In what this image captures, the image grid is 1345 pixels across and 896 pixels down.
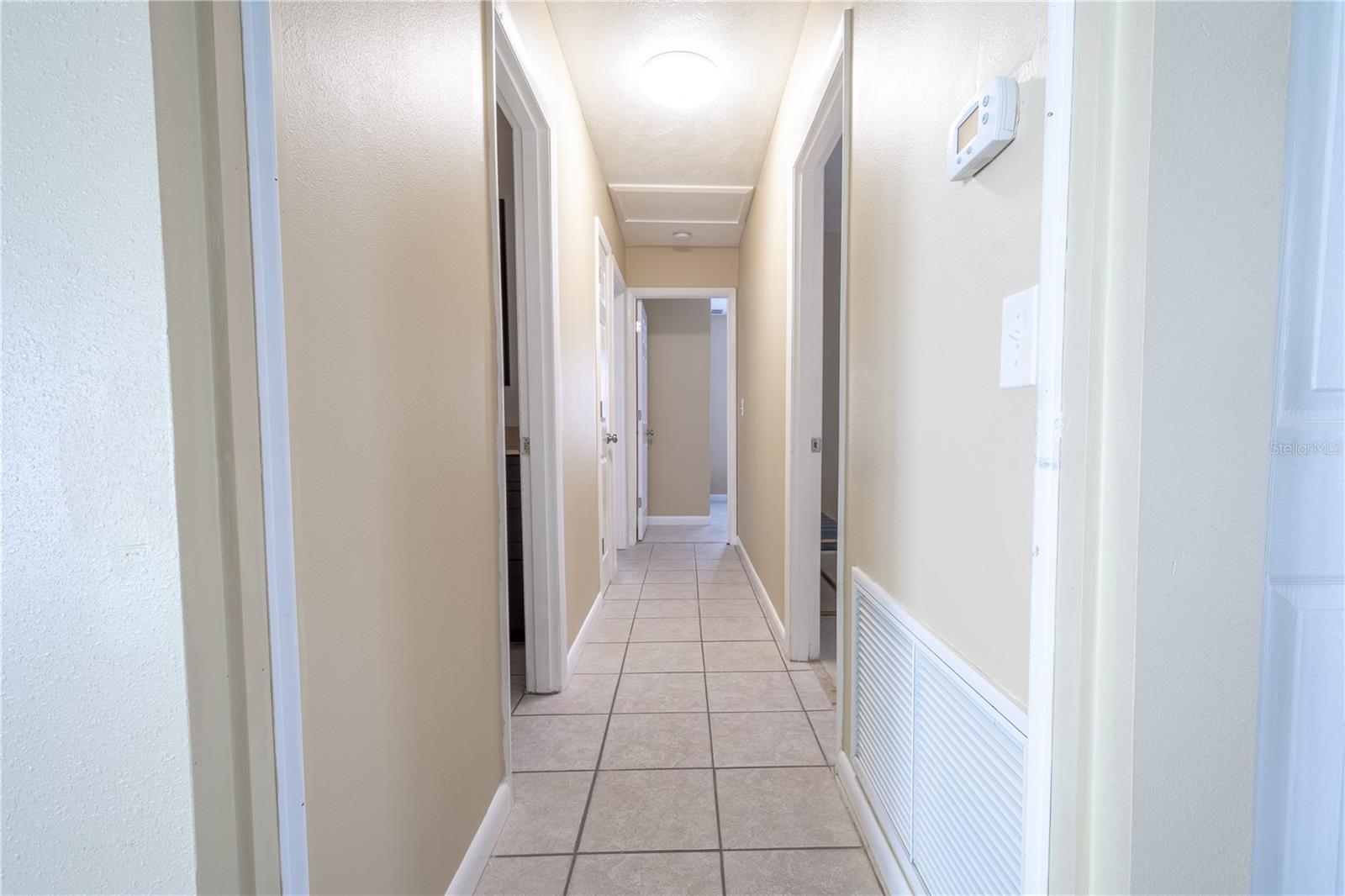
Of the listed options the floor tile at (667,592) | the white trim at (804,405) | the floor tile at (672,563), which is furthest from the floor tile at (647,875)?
the floor tile at (672,563)

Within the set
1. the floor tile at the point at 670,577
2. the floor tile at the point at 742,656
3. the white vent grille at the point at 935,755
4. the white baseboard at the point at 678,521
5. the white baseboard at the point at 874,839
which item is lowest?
the white baseboard at the point at 678,521

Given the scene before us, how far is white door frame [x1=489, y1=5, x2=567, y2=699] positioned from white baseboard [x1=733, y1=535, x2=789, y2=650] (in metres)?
1.04

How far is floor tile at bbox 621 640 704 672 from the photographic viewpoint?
2.33 m

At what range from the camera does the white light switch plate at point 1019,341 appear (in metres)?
0.73

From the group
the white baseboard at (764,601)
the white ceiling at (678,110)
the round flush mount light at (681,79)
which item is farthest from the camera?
the white baseboard at (764,601)

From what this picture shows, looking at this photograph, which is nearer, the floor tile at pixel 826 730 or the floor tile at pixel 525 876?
the floor tile at pixel 525 876

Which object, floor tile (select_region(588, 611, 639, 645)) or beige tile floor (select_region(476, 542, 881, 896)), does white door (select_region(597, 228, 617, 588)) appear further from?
beige tile floor (select_region(476, 542, 881, 896))

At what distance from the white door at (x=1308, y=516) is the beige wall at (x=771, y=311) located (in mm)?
1287

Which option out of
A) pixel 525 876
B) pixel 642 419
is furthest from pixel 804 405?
pixel 642 419

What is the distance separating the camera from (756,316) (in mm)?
3447

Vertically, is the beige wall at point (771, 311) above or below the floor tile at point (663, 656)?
above

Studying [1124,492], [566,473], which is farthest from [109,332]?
[566,473]

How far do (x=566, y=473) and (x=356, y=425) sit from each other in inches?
56.7

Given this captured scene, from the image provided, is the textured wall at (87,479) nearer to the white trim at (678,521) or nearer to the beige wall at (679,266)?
the beige wall at (679,266)
